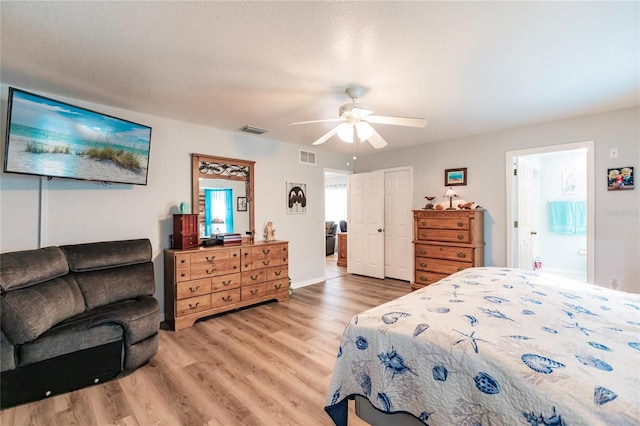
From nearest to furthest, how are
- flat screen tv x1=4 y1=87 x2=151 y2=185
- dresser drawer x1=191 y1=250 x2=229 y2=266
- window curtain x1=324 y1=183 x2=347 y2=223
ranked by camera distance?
flat screen tv x1=4 y1=87 x2=151 y2=185, dresser drawer x1=191 y1=250 x2=229 y2=266, window curtain x1=324 y1=183 x2=347 y2=223

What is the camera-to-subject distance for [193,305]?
126 inches

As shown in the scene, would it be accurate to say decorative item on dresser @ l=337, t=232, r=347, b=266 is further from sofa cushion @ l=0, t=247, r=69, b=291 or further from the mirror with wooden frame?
sofa cushion @ l=0, t=247, r=69, b=291

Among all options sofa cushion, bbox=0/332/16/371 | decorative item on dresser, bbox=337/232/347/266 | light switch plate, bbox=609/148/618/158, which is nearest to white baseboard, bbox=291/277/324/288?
decorative item on dresser, bbox=337/232/347/266

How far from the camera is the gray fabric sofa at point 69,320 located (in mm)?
1845

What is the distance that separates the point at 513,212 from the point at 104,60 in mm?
4970

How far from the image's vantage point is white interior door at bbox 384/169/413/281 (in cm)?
512

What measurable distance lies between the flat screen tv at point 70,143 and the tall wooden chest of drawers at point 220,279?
1.04m

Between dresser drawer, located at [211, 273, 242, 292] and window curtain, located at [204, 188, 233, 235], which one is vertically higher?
window curtain, located at [204, 188, 233, 235]

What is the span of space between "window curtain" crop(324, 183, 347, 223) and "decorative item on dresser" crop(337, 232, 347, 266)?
204 centimetres

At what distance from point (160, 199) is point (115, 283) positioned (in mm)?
1122

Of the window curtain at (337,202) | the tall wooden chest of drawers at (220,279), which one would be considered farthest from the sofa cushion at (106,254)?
the window curtain at (337,202)

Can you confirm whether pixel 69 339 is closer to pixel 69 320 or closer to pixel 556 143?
pixel 69 320

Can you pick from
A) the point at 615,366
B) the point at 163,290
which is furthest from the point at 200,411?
the point at 615,366

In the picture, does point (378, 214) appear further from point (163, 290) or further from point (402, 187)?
point (163, 290)
